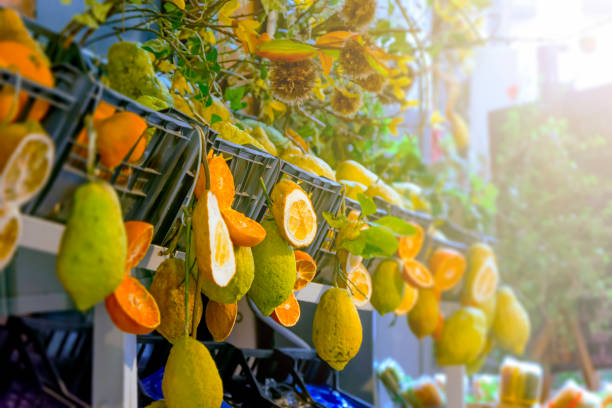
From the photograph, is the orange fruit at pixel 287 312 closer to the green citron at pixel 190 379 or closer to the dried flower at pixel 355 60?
the green citron at pixel 190 379

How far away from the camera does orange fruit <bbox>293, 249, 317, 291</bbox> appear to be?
631 millimetres

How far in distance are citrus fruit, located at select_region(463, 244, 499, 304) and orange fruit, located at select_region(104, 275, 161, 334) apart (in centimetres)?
83

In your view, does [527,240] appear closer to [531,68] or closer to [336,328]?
[531,68]

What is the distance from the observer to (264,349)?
788mm

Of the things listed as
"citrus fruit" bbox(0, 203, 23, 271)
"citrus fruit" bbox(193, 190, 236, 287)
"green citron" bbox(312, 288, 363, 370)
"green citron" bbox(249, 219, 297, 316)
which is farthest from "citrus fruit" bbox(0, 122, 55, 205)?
"green citron" bbox(312, 288, 363, 370)

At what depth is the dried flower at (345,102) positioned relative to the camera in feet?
2.61

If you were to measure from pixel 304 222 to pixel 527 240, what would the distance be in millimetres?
1808

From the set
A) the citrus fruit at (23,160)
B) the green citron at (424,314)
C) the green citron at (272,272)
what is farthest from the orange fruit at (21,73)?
the green citron at (424,314)

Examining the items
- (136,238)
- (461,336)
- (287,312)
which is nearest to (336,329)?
(287,312)

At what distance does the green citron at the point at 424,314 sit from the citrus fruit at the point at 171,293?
1.98 ft

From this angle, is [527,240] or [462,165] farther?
[527,240]

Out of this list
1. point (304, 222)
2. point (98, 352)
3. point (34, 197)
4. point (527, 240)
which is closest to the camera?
point (34, 197)

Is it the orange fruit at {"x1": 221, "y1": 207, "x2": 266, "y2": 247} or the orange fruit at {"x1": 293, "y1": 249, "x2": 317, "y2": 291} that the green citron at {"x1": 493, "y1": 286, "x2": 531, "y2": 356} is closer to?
the orange fruit at {"x1": 293, "y1": 249, "x2": 317, "y2": 291}

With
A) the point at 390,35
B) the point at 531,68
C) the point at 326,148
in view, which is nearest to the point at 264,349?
the point at 326,148
